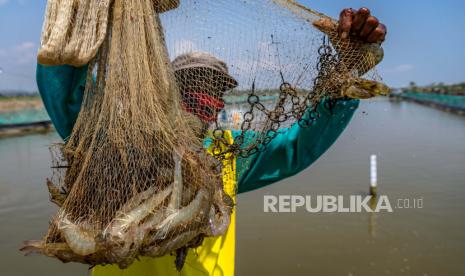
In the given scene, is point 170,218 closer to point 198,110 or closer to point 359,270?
point 198,110

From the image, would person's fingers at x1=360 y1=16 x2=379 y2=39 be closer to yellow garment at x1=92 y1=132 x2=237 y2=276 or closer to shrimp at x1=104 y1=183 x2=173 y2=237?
yellow garment at x1=92 y1=132 x2=237 y2=276

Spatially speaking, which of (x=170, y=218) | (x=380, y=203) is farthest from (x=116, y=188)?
(x=380, y=203)

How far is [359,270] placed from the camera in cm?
680

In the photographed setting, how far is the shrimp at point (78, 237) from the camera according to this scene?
1476mm

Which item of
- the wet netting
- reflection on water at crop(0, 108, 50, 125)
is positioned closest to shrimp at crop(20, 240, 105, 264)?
the wet netting

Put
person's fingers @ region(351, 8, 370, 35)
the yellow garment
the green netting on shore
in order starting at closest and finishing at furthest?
person's fingers @ region(351, 8, 370, 35) → the yellow garment → the green netting on shore

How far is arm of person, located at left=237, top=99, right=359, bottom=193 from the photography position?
221cm

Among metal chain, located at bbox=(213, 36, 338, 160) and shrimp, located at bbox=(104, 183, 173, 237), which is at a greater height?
metal chain, located at bbox=(213, 36, 338, 160)

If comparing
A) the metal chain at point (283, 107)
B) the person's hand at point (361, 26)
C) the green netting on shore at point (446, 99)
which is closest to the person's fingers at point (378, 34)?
the person's hand at point (361, 26)

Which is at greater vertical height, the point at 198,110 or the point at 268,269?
the point at 198,110

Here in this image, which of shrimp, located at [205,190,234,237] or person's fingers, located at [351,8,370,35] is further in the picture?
person's fingers, located at [351,8,370,35]

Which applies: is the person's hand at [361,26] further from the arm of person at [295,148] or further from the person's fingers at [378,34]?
the arm of person at [295,148]

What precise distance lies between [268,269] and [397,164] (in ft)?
27.0

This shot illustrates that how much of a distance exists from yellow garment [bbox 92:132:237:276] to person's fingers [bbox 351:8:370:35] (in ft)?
2.79
